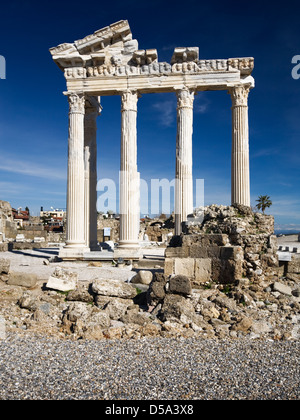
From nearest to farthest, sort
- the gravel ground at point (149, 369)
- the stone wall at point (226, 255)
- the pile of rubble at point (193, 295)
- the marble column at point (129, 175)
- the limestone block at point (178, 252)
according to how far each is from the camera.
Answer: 1. the gravel ground at point (149, 369)
2. the pile of rubble at point (193, 295)
3. the stone wall at point (226, 255)
4. the limestone block at point (178, 252)
5. the marble column at point (129, 175)

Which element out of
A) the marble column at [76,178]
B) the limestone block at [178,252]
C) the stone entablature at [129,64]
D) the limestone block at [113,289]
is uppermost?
the stone entablature at [129,64]

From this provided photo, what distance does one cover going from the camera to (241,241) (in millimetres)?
9273

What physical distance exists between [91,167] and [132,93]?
439cm

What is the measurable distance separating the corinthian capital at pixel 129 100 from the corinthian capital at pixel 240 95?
4.52m

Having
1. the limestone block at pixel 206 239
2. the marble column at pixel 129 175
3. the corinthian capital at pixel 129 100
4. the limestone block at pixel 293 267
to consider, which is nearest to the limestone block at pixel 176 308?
the limestone block at pixel 206 239

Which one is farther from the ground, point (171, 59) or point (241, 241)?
point (171, 59)

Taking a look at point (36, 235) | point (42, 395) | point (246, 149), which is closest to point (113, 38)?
point (246, 149)

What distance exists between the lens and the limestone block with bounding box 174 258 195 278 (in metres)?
9.30

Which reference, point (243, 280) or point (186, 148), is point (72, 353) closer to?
point (243, 280)

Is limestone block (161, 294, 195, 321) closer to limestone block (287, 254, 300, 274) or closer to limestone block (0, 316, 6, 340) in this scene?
limestone block (0, 316, 6, 340)

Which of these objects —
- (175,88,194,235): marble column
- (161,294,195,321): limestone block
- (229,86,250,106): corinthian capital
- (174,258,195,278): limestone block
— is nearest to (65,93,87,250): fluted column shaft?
(175,88,194,235): marble column

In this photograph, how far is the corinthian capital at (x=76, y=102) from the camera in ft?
56.1

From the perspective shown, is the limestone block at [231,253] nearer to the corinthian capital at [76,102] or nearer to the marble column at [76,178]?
the marble column at [76,178]

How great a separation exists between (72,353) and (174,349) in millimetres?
1631
